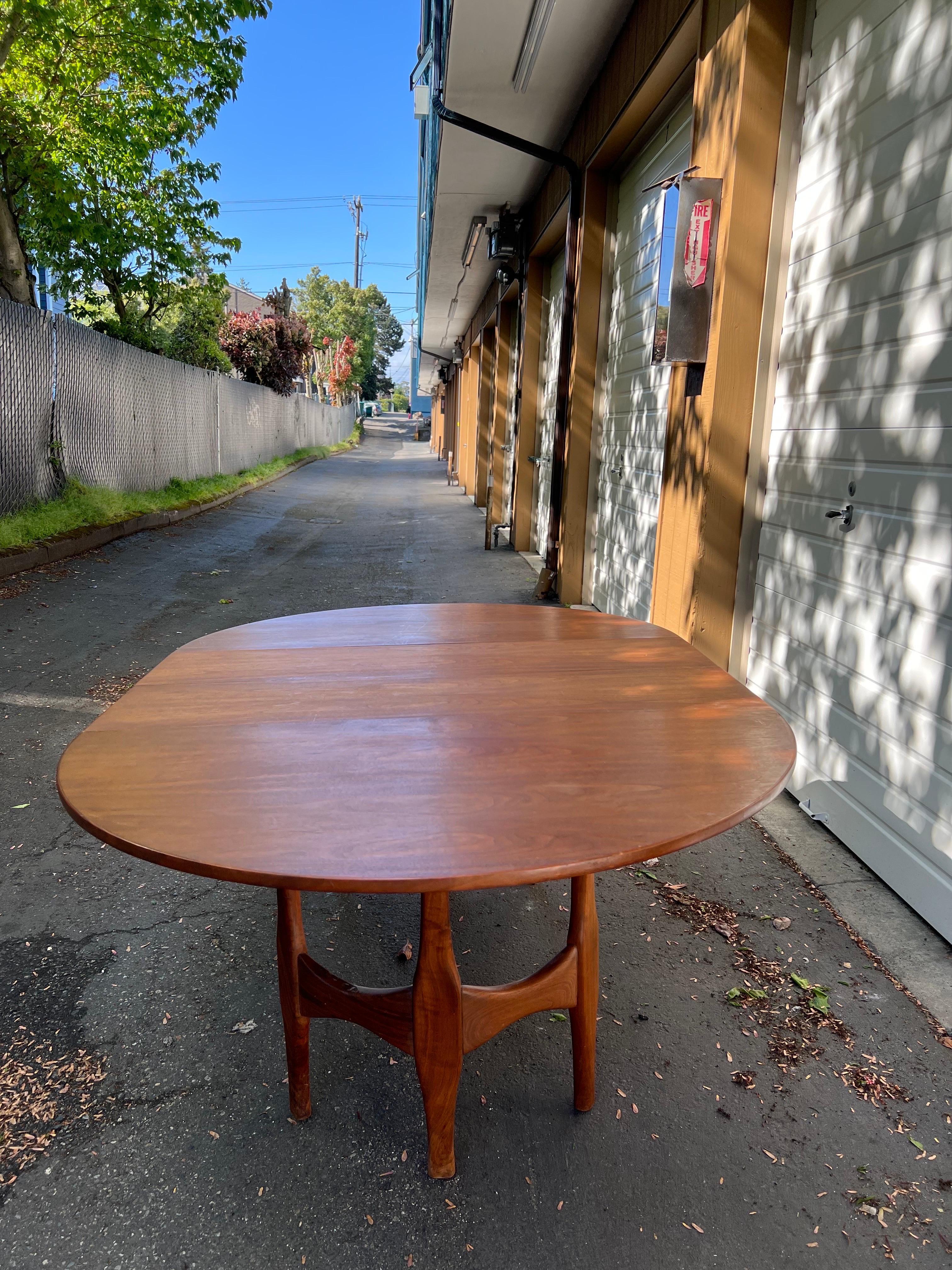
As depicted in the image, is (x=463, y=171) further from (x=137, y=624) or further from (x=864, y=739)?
(x=864, y=739)

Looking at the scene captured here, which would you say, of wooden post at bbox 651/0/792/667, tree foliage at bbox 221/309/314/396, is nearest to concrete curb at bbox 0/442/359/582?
wooden post at bbox 651/0/792/667

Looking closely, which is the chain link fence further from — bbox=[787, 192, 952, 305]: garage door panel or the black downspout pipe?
bbox=[787, 192, 952, 305]: garage door panel

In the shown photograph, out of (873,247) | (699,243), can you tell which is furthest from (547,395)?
(873,247)

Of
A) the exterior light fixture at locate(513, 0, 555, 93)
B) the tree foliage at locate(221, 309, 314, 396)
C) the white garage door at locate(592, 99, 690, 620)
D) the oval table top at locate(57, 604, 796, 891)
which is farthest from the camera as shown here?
the tree foliage at locate(221, 309, 314, 396)

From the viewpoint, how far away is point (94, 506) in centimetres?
897

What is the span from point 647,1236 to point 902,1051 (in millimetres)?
782

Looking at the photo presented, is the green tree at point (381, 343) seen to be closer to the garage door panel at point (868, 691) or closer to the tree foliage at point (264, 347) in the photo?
the tree foliage at point (264, 347)

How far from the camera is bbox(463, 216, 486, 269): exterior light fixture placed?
8.90m

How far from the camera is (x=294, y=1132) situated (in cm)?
166

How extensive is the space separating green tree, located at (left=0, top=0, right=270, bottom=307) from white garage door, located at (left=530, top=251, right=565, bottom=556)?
4.94 meters

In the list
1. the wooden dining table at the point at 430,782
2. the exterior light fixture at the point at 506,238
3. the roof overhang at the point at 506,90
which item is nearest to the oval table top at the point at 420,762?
the wooden dining table at the point at 430,782

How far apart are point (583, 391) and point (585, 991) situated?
199 inches

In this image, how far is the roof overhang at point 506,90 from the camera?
4410 mm

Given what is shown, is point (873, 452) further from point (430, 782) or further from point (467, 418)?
point (467, 418)
